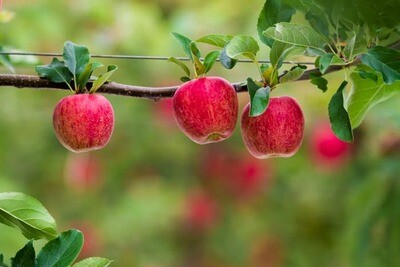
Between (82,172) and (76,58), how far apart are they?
202 centimetres

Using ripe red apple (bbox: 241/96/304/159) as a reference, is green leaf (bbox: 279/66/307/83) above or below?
above

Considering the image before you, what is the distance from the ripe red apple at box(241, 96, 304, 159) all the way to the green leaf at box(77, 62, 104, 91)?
140 mm

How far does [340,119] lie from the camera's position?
83 centimetres

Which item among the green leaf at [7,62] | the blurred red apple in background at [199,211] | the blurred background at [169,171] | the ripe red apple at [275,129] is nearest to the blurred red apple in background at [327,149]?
the blurred background at [169,171]

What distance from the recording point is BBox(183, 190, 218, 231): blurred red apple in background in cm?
291

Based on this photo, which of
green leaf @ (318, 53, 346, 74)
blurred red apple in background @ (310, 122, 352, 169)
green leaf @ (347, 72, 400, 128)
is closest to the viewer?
green leaf @ (318, 53, 346, 74)

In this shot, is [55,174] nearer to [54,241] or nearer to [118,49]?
[118,49]

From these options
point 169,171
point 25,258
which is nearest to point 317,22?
point 25,258

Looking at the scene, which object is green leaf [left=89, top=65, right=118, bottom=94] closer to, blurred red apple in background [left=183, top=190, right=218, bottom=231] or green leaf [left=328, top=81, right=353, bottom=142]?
green leaf [left=328, top=81, right=353, bottom=142]

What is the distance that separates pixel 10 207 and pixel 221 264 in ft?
7.41

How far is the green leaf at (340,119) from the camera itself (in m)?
0.83

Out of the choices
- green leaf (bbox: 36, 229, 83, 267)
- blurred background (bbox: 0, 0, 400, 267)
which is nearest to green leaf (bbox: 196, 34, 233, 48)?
green leaf (bbox: 36, 229, 83, 267)

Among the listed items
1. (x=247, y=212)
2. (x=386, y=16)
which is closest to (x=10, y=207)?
(x=386, y=16)

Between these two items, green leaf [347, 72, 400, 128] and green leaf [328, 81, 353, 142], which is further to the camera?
green leaf [347, 72, 400, 128]
